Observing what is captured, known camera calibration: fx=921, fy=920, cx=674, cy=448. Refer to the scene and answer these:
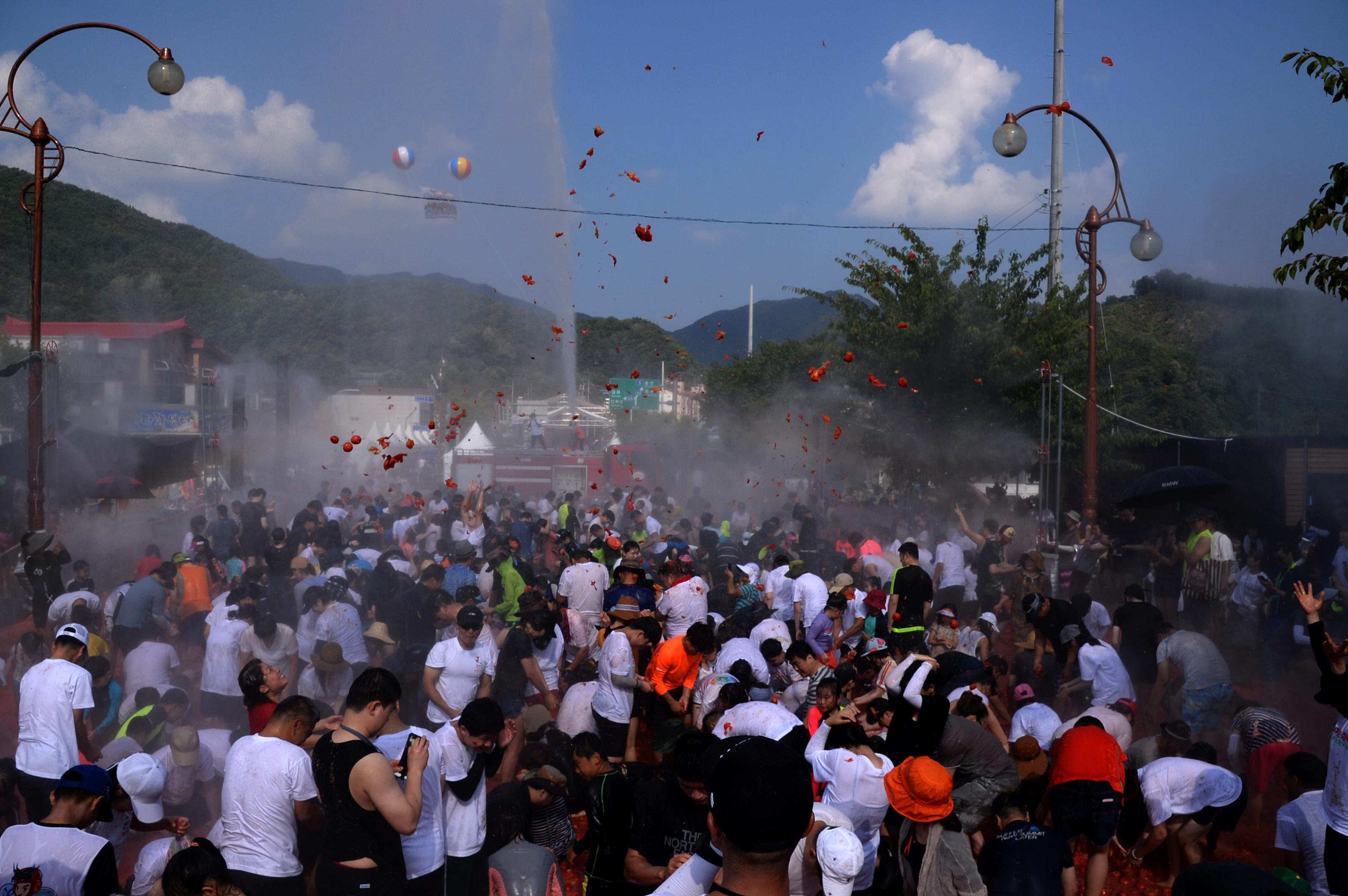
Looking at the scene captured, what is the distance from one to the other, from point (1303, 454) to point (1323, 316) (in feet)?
42.4

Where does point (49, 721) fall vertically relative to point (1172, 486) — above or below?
below

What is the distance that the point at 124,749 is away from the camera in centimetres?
557

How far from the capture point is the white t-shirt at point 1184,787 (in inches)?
202

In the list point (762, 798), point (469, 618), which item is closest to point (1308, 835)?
point (762, 798)

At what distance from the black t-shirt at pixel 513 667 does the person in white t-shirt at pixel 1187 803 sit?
4.24 metres

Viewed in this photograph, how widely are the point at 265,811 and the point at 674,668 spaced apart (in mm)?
3167

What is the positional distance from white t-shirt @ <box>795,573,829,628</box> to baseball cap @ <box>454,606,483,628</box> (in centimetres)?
374

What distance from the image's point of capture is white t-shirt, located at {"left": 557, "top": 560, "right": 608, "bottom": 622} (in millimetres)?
8719

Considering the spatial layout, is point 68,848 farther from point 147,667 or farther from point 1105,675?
point 1105,675

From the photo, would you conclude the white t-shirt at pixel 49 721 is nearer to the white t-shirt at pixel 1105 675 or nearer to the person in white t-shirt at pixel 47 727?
the person in white t-shirt at pixel 47 727

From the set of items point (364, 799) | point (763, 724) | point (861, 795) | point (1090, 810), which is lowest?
point (1090, 810)

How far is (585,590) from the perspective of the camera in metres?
8.73

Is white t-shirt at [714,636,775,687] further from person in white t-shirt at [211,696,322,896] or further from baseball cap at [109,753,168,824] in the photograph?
baseball cap at [109,753,168,824]

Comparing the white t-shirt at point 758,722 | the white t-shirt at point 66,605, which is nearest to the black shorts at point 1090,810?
the white t-shirt at point 758,722
